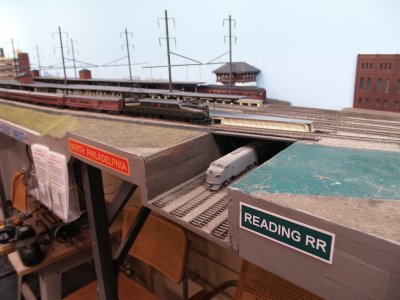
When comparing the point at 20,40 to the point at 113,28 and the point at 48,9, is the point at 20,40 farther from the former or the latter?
the point at 113,28

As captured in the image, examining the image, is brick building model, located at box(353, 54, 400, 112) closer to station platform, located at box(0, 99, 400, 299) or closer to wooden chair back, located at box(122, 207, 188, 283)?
station platform, located at box(0, 99, 400, 299)

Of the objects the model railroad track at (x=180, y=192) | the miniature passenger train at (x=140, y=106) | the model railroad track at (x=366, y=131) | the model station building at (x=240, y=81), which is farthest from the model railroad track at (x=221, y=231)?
the model station building at (x=240, y=81)

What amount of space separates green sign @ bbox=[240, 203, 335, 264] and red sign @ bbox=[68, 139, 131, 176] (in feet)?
2.98

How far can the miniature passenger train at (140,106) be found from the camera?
2559 millimetres

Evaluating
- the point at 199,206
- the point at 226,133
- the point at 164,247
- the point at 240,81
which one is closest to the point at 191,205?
the point at 199,206

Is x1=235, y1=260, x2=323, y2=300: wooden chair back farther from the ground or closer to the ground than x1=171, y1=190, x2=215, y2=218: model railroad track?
closer to the ground

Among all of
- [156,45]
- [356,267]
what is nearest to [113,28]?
[156,45]

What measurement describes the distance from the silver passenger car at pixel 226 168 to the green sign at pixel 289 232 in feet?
2.18

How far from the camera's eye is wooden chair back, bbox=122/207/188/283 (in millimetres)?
2842

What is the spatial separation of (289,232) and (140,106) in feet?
7.55

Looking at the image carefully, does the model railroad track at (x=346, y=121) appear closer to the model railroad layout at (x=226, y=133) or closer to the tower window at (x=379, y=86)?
the model railroad layout at (x=226, y=133)

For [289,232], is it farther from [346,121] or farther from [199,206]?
[346,121]

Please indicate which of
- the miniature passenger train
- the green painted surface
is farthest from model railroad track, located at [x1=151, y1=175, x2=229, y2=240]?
the miniature passenger train

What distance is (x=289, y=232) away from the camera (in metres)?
1.06
